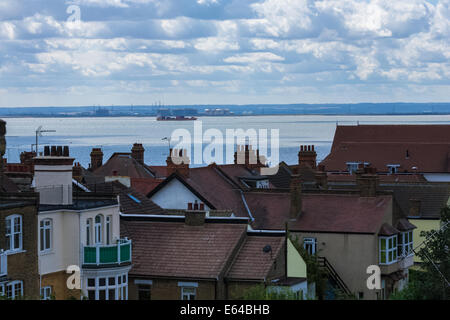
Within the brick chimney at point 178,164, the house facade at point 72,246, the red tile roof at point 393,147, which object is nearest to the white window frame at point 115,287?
the house facade at point 72,246

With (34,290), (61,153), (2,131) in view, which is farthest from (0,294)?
(2,131)

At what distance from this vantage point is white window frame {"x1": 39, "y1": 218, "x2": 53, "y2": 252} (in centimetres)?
3102

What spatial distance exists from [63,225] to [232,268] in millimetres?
6030

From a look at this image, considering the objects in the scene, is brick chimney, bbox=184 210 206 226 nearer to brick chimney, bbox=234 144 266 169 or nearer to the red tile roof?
brick chimney, bbox=234 144 266 169

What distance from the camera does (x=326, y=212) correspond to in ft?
154

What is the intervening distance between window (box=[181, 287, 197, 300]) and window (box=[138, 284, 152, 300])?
1149mm

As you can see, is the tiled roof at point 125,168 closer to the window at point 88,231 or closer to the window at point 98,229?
the window at point 98,229

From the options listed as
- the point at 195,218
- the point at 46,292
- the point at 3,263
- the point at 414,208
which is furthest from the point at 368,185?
the point at 3,263

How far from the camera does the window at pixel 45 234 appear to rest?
31078mm

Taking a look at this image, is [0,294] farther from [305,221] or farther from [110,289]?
[305,221]

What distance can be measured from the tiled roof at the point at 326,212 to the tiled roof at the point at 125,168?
23659 millimetres

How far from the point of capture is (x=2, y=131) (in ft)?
119

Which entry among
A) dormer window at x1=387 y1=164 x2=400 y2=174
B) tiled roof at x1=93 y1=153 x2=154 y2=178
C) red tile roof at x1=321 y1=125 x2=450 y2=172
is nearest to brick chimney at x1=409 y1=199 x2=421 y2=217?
tiled roof at x1=93 y1=153 x2=154 y2=178

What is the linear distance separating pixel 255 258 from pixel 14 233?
869cm
